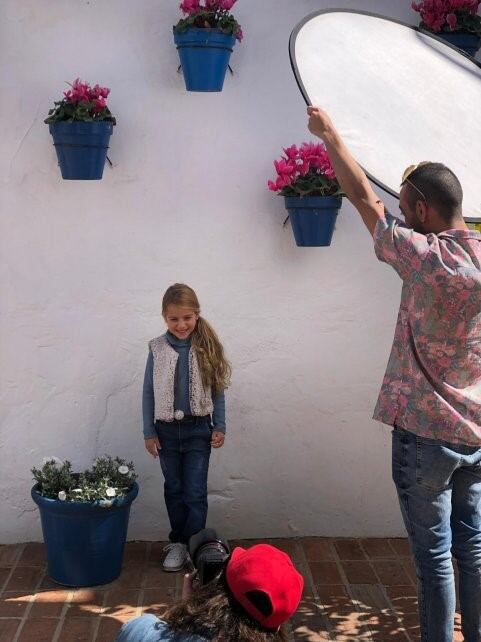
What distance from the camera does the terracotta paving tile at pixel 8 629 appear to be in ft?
13.4

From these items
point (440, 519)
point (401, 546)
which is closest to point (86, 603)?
point (401, 546)

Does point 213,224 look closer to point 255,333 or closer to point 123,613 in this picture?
point 255,333

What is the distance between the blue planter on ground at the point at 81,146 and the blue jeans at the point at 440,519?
2.13m

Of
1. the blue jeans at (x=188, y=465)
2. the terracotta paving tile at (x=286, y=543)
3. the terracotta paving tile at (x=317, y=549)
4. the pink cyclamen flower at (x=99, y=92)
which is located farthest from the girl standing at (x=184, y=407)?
the pink cyclamen flower at (x=99, y=92)

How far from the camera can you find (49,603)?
4.43m

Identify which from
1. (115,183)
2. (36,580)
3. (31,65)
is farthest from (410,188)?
(36,580)

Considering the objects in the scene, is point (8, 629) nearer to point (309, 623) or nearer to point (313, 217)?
point (309, 623)

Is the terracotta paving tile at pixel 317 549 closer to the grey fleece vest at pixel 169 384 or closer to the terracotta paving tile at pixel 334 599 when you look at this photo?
the terracotta paving tile at pixel 334 599

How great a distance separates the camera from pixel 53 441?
197 inches

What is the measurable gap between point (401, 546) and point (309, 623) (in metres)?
1.09

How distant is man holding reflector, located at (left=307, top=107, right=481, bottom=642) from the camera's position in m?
3.14

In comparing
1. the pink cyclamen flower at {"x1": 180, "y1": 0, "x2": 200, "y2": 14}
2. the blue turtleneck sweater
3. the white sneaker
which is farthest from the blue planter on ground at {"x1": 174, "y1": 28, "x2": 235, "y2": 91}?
the white sneaker

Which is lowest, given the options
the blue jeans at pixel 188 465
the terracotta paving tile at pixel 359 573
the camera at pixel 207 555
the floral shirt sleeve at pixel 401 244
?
the terracotta paving tile at pixel 359 573

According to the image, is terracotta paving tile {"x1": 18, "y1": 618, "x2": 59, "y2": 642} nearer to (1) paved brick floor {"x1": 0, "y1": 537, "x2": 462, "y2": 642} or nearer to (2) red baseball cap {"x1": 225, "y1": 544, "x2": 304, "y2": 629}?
(1) paved brick floor {"x1": 0, "y1": 537, "x2": 462, "y2": 642}
